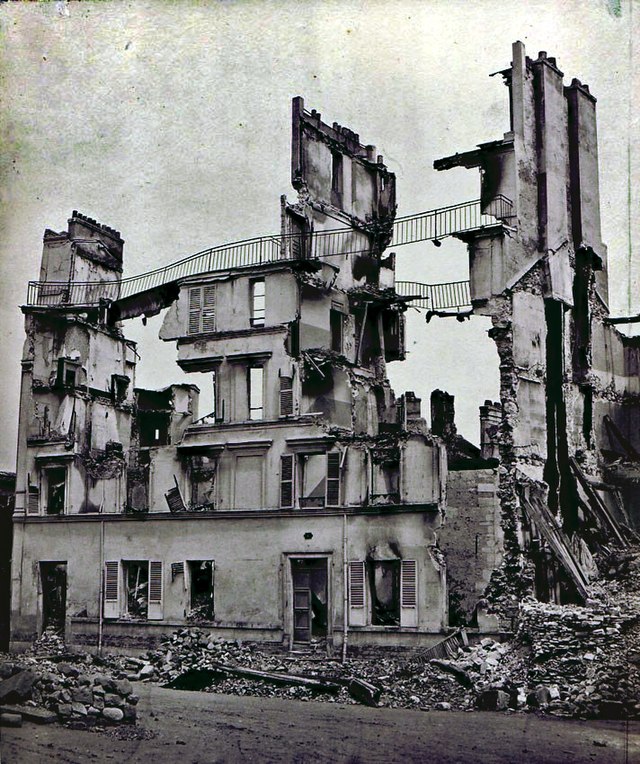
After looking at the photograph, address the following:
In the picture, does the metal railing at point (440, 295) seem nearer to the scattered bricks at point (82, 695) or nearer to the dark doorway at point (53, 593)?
the dark doorway at point (53, 593)

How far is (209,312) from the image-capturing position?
20.3 metres

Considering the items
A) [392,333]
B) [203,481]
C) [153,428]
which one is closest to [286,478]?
[203,481]

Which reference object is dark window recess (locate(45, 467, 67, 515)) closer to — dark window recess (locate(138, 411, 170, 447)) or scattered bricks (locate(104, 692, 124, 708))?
dark window recess (locate(138, 411, 170, 447))

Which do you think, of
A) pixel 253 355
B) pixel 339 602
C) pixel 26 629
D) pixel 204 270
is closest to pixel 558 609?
pixel 339 602

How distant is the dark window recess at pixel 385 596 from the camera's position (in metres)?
17.6

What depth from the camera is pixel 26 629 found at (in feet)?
66.0

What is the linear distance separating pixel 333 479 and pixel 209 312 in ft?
13.1

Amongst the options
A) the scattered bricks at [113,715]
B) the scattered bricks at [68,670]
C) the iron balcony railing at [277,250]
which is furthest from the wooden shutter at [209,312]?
the scattered bricks at [113,715]

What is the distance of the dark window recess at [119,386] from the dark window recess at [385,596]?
6605 mm

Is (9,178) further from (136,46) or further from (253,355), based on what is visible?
(253,355)

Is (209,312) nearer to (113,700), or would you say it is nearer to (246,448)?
(246,448)

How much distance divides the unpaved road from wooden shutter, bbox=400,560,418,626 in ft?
5.59

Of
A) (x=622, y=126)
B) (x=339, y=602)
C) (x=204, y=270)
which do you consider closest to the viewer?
(x=622, y=126)

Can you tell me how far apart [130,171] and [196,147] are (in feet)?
3.91
